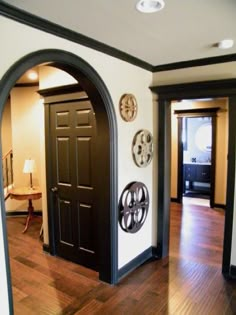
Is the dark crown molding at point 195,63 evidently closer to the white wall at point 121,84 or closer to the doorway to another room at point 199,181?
the white wall at point 121,84

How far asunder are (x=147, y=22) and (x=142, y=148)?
149 cm

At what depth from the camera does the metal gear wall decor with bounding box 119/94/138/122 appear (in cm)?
291

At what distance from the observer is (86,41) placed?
7.97ft

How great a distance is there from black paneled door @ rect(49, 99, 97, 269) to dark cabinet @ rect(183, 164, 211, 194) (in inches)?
192

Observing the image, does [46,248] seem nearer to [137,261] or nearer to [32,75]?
[137,261]

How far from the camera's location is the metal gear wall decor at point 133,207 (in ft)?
9.82

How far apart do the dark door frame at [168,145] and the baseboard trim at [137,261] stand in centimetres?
11

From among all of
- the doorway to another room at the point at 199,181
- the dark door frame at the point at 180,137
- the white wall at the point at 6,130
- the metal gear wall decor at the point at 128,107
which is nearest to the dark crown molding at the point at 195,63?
the doorway to another room at the point at 199,181

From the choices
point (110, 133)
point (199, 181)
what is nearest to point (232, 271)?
point (110, 133)

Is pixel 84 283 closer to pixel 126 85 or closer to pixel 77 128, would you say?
pixel 77 128

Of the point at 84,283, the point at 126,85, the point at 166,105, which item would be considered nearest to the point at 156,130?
the point at 166,105

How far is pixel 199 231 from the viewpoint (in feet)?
15.0

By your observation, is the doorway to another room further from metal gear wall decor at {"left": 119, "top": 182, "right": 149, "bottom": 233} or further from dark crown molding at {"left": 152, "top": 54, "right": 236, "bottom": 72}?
metal gear wall decor at {"left": 119, "top": 182, "right": 149, "bottom": 233}

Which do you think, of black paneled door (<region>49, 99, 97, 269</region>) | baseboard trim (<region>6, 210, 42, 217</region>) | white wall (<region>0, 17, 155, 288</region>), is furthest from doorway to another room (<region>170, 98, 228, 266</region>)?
baseboard trim (<region>6, 210, 42, 217</region>)
